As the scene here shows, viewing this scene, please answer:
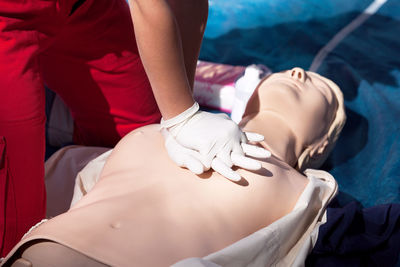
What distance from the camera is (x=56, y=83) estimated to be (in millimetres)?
1462

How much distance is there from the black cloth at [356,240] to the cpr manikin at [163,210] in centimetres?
5

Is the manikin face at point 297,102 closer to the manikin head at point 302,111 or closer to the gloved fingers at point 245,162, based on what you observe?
the manikin head at point 302,111

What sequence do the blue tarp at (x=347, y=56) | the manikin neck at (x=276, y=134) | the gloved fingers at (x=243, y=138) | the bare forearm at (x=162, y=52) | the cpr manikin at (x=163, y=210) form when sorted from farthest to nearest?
the blue tarp at (x=347, y=56) → the manikin neck at (x=276, y=134) → the gloved fingers at (x=243, y=138) → the bare forearm at (x=162, y=52) → the cpr manikin at (x=163, y=210)

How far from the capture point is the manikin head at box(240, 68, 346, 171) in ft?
4.25

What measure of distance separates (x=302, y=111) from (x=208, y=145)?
0.47m

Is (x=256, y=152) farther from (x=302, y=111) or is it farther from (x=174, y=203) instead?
(x=302, y=111)

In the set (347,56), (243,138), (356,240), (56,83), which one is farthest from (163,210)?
(347,56)

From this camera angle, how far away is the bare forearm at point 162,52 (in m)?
0.88

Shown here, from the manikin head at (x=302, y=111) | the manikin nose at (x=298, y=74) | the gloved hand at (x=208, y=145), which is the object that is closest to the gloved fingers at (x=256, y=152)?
the gloved hand at (x=208, y=145)

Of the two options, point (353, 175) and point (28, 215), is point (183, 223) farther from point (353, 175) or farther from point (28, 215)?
point (353, 175)

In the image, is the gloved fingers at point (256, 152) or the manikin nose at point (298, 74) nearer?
the gloved fingers at point (256, 152)

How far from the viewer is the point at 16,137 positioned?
106 centimetres

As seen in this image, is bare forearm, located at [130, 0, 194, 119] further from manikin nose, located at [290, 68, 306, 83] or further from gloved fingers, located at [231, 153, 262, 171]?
manikin nose, located at [290, 68, 306, 83]

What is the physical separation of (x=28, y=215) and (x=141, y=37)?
526mm
